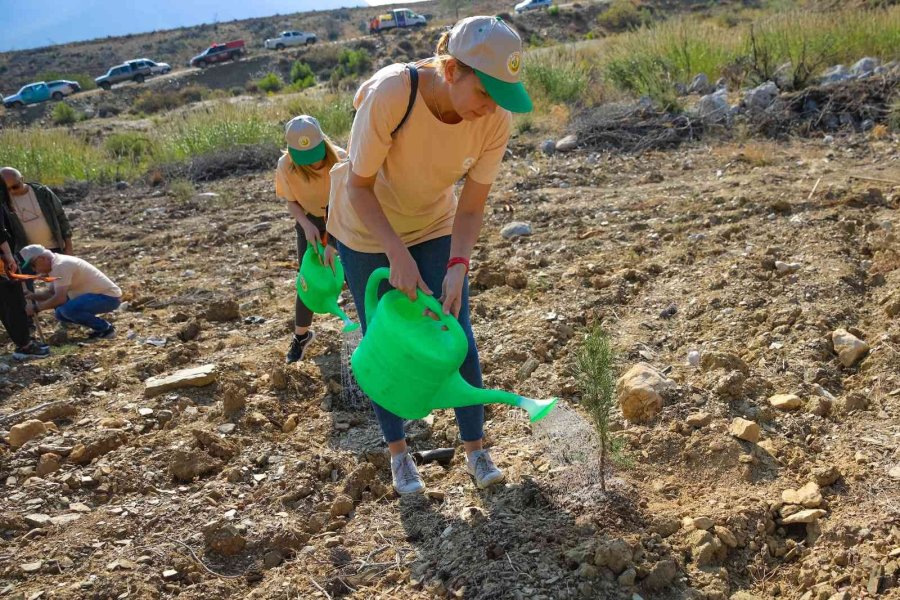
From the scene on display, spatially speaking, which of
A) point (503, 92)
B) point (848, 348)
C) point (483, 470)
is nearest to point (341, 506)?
point (483, 470)

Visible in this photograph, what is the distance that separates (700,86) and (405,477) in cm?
746

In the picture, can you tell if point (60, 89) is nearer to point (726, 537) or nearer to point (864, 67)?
point (864, 67)

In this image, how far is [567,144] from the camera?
7.58m

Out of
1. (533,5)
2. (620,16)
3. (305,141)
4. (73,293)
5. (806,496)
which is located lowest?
(620,16)

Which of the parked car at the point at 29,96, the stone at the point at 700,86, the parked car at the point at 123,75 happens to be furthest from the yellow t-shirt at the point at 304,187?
the parked car at the point at 123,75

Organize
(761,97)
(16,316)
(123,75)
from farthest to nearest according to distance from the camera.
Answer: (123,75)
(761,97)
(16,316)

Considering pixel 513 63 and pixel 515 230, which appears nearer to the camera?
pixel 513 63

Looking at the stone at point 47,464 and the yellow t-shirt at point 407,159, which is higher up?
the yellow t-shirt at point 407,159

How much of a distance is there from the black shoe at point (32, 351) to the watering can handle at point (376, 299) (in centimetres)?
296

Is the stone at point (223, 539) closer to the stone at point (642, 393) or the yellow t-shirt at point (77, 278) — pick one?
the stone at point (642, 393)

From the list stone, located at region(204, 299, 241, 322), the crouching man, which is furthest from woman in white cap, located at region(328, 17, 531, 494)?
the crouching man

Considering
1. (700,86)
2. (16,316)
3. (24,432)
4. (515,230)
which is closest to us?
(24,432)

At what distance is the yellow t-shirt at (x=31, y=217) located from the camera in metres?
4.96

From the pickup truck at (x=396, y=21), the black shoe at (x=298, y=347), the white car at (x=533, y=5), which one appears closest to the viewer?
the black shoe at (x=298, y=347)
